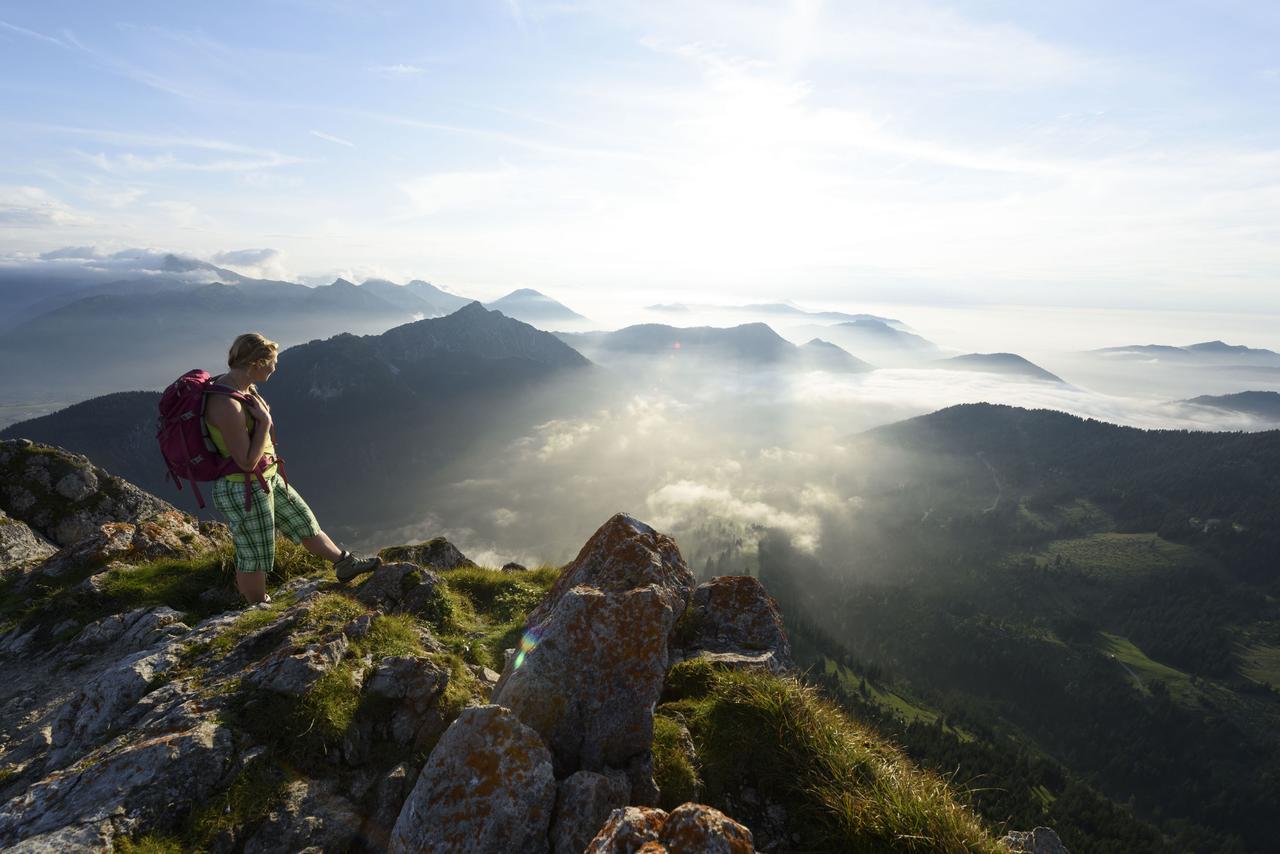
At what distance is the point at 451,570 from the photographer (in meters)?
17.8

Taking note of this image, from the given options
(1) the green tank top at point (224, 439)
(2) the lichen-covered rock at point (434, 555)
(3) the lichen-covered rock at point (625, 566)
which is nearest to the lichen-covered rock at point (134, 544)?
(2) the lichen-covered rock at point (434, 555)

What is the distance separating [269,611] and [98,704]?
270cm

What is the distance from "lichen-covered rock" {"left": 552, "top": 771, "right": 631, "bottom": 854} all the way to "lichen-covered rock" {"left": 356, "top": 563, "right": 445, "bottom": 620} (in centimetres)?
726

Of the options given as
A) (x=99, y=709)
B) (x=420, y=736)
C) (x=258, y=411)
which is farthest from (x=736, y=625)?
(x=99, y=709)

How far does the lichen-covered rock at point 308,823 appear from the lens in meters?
6.17

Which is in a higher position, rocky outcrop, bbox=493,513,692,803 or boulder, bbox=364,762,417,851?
rocky outcrop, bbox=493,513,692,803

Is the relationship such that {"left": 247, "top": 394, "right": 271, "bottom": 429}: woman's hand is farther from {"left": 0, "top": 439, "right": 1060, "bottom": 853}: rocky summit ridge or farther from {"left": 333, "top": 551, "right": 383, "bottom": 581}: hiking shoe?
{"left": 333, "top": 551, "right": 383, "bottom": 581}: hiking shoe

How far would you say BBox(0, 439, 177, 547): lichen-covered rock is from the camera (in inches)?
800

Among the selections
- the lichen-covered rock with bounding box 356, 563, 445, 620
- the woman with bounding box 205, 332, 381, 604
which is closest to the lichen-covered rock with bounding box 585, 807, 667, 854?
the lichen-covered rock with bounding box 356, 563, 445, 620

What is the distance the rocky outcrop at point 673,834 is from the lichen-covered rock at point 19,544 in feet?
70.9

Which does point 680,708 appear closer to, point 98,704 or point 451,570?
point 98,704

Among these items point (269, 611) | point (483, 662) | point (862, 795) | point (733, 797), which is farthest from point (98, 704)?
point (862, 795)

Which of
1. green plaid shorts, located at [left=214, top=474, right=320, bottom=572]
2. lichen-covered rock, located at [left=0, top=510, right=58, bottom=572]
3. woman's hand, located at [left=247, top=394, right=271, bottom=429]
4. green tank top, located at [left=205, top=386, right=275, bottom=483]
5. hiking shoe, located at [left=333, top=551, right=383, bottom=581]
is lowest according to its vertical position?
lichen-covered rock, located at [left=0, top=510, right=58, bottom=572]

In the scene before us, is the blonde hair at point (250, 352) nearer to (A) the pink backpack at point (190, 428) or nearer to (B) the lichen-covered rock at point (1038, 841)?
(A) the pink backpack at point (190, 428)
